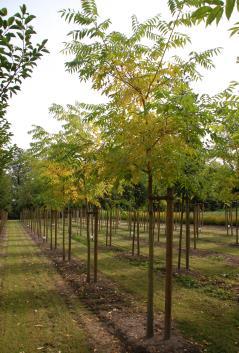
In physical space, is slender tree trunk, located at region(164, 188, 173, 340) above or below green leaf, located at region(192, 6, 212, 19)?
below

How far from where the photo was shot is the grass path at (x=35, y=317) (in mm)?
7141

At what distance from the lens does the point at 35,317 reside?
8820 millimetres

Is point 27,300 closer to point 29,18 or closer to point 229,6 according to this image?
point 29,18

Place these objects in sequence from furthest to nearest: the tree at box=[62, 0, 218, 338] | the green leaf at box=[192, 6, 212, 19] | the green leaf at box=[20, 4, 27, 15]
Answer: the tree at box=[62, 0, 218, 338], the green leaf at box=[20, 4, 27, 15], the green leaf at box=[192, 6, 212, 19]

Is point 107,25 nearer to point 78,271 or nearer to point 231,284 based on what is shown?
point 231,284

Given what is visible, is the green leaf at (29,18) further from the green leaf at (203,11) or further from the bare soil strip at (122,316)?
the bare soil strip at (122,316)

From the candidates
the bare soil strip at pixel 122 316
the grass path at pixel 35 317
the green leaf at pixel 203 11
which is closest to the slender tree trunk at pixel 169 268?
the bare soil strip at pixel 122 316

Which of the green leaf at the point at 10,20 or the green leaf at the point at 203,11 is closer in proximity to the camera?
the green leaf at the point at 203,11

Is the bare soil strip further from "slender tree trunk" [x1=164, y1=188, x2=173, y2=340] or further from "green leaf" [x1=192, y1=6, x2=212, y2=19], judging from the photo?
"green leaf" [x1=192, y1=6, x2=212, y2=19]

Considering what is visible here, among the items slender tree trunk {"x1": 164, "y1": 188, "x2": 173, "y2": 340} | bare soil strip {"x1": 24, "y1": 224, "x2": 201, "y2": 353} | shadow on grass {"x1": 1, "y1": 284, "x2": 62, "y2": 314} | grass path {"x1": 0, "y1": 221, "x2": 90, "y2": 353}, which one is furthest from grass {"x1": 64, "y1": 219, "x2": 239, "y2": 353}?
shadow on grass {"x1": 1, "y1": 284, "x2": 62, "y2": 314}

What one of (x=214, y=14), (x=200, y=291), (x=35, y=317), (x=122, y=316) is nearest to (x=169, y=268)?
(x=122, y=316)

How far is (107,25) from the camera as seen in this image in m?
7.14

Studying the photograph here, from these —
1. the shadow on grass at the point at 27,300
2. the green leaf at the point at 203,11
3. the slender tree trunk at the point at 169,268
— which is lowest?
the shadow on grass at the point at 27,300

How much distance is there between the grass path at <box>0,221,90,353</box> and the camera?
7.14 m
